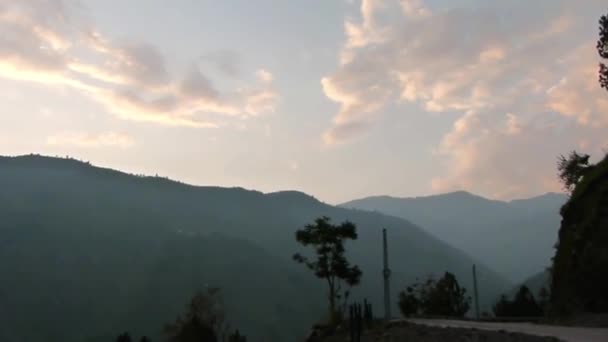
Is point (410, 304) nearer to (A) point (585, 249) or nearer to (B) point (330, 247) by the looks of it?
(B) point (330, 247)

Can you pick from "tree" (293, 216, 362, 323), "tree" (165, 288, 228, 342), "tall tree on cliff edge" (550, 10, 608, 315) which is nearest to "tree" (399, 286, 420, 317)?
"tree" (165, 288, 228, 342)

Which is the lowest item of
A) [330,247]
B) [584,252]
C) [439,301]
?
[439,301]

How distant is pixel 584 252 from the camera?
980 inches

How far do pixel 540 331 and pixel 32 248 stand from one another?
189604mm

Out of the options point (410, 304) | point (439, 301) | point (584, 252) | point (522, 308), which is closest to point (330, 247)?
point (584, 252)

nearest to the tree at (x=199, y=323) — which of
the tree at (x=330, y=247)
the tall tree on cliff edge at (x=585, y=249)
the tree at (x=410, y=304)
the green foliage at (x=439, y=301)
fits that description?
the tree at (x=330, y=247)

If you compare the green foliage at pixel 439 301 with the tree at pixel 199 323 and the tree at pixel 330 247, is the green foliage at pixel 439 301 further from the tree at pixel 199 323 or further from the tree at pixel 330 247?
the tree at pixel 199 323

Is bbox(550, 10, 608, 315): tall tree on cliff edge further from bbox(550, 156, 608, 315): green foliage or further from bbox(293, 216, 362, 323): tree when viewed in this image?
bbox(293, 216, 362, 323): tree

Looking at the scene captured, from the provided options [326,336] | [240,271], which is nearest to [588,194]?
[326,336]

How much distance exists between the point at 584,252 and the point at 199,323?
137 ft

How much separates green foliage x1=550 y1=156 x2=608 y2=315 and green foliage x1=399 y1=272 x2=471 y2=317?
31905 millimetres

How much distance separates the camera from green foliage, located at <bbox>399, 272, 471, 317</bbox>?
196ft

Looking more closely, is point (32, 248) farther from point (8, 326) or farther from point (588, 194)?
point (588, 194)

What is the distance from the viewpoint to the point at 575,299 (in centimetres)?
2430
